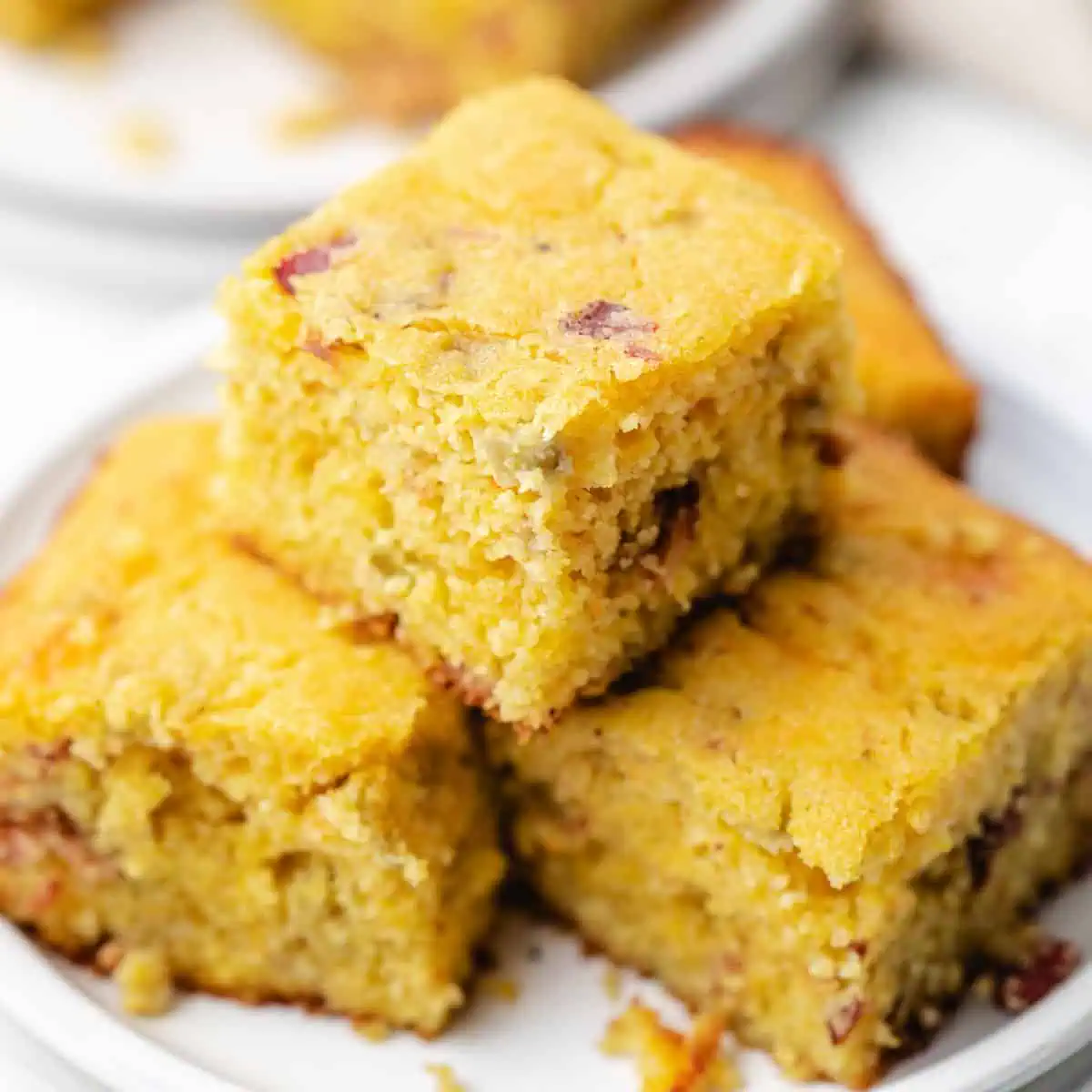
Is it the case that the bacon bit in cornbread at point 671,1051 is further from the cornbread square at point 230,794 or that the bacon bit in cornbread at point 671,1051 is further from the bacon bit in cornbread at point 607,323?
the bacon bit in cornbread at point 607,323

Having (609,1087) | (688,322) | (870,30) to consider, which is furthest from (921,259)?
(609,1087)

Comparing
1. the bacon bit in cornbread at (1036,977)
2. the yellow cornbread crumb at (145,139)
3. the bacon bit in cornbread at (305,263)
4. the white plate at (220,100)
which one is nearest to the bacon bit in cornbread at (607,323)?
the bacon bit in cornbread at (305,263)

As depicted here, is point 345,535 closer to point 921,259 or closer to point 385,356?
point 385,356

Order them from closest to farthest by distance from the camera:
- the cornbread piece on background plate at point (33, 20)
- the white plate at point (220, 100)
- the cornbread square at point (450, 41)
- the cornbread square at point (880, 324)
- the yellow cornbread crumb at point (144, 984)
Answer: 1. the yellow cornbread crumb at point (144, 984)
2. the cornbread square at point (880, 324)
3. the white plate at point (220, 100)
4. the cornbread square at point (450, 41)
5. the cornbread piece on background plate at point (33, 20)

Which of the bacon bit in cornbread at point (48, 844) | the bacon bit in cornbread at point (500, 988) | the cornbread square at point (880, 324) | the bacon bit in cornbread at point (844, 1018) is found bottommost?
the bacon bit in cornbread at point (48, 844)

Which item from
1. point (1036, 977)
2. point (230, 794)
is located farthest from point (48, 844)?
point (1036, 977)

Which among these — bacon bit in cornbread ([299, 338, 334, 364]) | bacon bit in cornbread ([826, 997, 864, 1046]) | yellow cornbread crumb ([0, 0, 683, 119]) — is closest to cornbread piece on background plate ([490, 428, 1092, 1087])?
bacon bit in cornbread ([826, 997, 864, 1046])

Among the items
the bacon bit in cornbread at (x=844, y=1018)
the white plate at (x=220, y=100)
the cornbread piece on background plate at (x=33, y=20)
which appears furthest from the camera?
the cornbread piece on background plate at (x=33, y=20)
